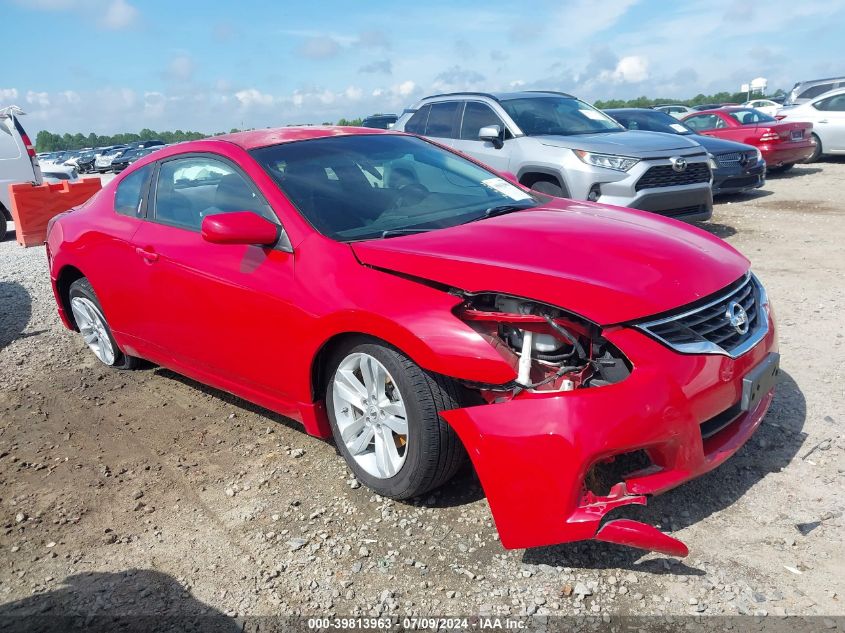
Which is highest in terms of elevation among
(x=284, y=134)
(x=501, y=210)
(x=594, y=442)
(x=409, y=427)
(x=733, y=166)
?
(x=284, y=134)

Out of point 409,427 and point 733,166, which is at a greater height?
point 409,427

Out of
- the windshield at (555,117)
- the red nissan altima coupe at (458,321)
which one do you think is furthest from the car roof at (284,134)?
the windshield at (555,117)

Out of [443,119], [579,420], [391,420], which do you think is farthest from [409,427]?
[443,119]

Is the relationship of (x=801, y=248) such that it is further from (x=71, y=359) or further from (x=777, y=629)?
(x=71, y=359)

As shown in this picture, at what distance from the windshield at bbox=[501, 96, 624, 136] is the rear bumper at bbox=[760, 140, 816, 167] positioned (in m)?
6.70

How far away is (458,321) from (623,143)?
5.54 m

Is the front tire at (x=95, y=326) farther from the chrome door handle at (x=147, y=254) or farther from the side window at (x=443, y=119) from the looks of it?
the side window at (x=443, y=119)

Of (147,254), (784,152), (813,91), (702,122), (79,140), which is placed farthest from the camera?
(79,140)

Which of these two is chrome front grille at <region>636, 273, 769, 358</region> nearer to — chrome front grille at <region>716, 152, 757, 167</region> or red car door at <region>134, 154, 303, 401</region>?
red car door at <region>134, 154, 303, 401</region>

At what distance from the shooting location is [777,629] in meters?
2.20

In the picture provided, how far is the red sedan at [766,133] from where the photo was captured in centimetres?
1351

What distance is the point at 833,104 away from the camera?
15.0m

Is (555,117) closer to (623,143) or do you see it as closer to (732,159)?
(623,143)

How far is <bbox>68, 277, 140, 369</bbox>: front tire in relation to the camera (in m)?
4.78
